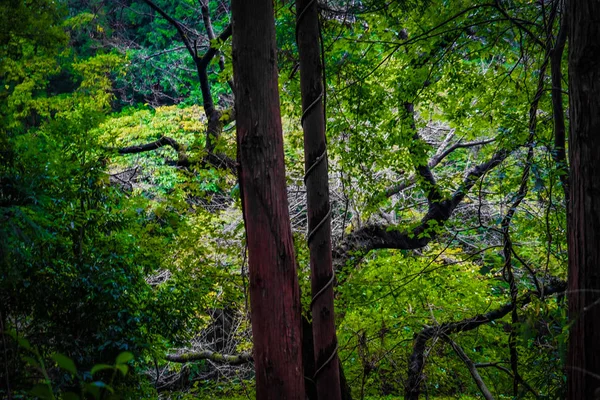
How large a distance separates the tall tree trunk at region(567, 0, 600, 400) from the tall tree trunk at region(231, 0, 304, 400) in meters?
0.75

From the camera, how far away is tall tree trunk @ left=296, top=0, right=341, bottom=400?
1658 millimetres

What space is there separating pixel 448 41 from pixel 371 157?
1011mm

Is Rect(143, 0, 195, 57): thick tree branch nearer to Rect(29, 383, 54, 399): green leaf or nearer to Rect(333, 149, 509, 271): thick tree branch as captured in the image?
Rect(333, 149, 509, 271): thick tree branch

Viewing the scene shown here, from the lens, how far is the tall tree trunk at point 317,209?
5.44 feet

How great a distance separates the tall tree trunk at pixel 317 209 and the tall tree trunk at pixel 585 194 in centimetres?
69

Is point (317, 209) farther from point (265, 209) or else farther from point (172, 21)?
point (172, 21)

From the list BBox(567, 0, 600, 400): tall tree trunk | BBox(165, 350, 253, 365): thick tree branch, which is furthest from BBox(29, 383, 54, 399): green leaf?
BBox(165, 350, 253, 365): thick tree branch

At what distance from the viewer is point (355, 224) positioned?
5875 mm

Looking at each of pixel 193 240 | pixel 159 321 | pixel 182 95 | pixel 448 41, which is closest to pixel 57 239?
pixel 159 321

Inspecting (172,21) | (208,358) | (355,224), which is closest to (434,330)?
(355,224)

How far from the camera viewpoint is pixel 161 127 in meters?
7.99

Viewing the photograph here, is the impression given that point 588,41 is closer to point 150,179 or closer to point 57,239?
point 57,239

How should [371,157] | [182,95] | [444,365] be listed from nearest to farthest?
[371,157] < [444,365] < [182,95]

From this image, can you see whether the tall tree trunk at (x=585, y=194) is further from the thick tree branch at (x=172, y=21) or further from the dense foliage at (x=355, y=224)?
the thick tree branch at (x=172, y=21)
